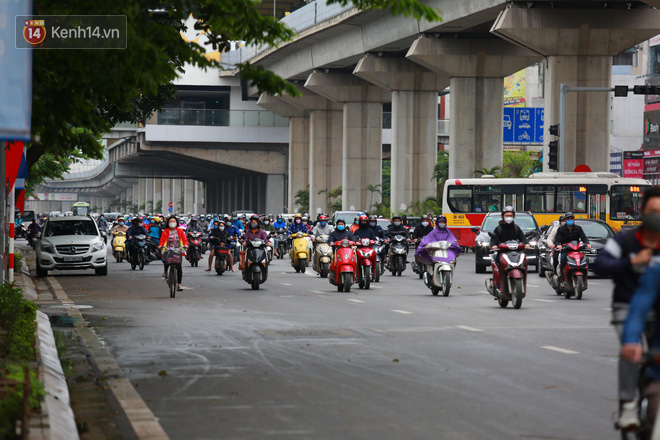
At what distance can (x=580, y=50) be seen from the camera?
147ft

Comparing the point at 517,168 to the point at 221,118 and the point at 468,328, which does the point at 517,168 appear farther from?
the point at 468,328

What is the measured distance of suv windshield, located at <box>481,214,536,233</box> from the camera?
33.2 m

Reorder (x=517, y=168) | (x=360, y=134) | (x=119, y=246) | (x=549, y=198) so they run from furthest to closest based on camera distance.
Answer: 1. (x=360, y=134)
2. (x=517, y=168)
3. (x=549, y=198)
4. (x=119, y=246)

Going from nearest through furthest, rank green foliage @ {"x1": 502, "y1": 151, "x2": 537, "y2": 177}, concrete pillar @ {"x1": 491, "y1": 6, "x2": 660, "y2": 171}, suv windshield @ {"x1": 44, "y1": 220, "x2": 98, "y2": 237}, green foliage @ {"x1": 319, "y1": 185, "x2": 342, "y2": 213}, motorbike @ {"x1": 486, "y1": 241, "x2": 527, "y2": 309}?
motorbike @ {"x1": 486, "y1": 241, "x2": 527, "y2": 309} → suv windshield @ {"x1": 44, "y1": 220, "x2": 98, "y2": 237} → concrete pillar @ {"x1": 491, "y1": 6, "x2": 660, "y2": 171} → green foliage @ {"x1": 502, "y1": 151, "x2": 537, "y2": 177} → green foliage @ {"x1": 319, "y1": 185, "x2": 342, "y2": 213}

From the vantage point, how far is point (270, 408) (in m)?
9.23

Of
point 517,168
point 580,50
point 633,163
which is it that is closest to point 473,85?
point 580,50

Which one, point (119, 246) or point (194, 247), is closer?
point (194, 247)

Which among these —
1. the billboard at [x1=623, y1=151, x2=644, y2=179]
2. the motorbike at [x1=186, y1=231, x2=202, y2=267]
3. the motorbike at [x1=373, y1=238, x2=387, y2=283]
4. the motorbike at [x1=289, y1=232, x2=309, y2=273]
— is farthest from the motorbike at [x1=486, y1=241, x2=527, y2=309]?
the billboard at [x1=623, y1=151, x2=644, y2=179]

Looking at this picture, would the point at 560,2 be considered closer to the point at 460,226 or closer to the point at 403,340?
the point at 460,226

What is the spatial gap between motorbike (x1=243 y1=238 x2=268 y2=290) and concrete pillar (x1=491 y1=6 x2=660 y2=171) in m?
21.1

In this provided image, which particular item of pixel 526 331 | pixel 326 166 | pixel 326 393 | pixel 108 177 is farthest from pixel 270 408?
pixel 108 177

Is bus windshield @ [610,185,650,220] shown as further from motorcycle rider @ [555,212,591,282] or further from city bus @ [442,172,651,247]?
motorcycle rider @ [555,212,591,282]

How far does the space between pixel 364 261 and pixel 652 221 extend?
63.4ft

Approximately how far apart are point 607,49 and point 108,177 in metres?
122
